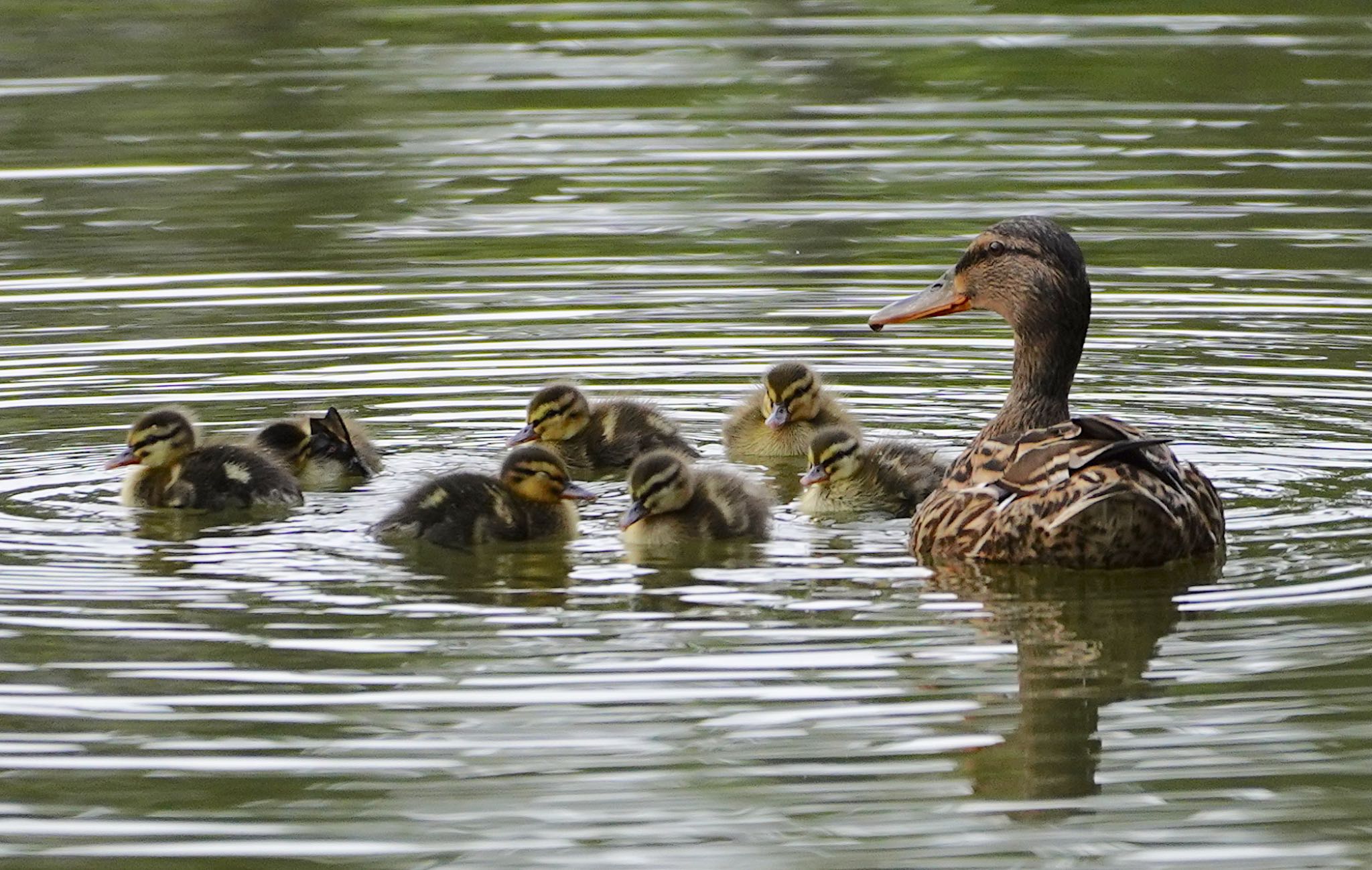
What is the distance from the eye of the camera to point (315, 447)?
7.41m

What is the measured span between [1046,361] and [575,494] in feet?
4.37

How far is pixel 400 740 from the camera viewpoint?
4914mm

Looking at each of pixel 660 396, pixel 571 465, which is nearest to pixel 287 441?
pixel 571 465

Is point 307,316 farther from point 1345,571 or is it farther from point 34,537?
point 1345,571

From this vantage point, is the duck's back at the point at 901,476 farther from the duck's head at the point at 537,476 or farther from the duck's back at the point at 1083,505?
the duck's head at the point at 537,476

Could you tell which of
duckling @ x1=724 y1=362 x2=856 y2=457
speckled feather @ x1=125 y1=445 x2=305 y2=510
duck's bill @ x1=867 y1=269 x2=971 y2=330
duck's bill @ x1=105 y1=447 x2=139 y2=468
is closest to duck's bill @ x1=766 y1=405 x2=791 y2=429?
duckling @ x1=724 y1=362 x2=856 y2=457

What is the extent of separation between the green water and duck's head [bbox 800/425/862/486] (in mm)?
190

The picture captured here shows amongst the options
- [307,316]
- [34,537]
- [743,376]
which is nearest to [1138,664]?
[34,537]

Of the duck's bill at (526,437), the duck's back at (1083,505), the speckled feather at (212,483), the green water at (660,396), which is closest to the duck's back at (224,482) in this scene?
the speckled feather at (212,483)

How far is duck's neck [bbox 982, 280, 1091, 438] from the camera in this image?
693 centimetres

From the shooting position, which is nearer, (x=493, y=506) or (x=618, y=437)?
(x=493, y=506)

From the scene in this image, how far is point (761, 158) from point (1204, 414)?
4808 mm

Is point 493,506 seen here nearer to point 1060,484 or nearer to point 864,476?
point 864,476

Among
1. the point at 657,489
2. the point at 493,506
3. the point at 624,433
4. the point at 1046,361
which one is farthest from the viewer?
the point at 624,433
